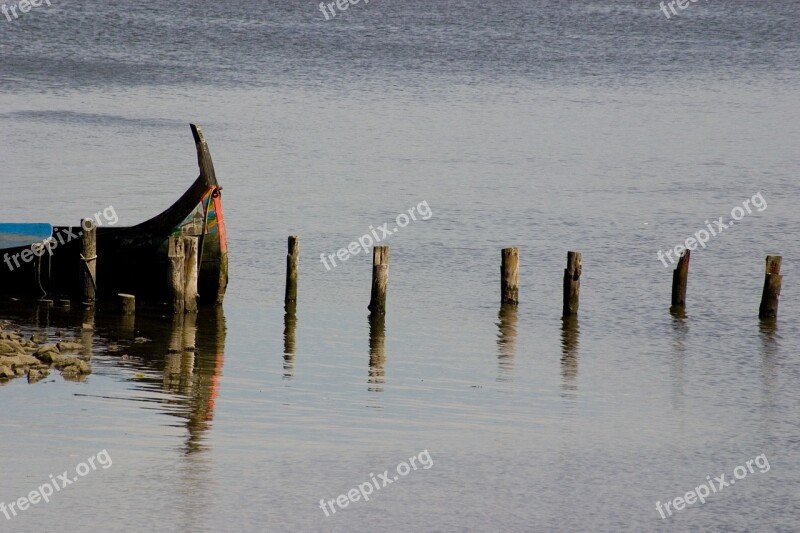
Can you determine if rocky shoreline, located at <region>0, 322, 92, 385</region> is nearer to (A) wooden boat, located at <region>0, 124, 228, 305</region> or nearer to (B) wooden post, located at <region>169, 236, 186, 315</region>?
(B) wooden post, located at <region>169, 236, 186, 315</region>

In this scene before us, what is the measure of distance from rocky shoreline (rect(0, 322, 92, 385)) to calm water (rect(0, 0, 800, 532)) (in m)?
0.32

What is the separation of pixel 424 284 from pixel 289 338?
6644 millimetres

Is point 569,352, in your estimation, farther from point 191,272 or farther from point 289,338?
point 191,272

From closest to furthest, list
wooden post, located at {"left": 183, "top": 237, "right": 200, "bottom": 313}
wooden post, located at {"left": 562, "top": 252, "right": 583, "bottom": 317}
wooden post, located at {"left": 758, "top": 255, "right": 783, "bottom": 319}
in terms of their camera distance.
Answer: wooden post, located at {"left": 183, "top": 237, "right": 200, "bottom": 313}
wooden post, located at {"left": 562, "top": 252, "right": 583, "bottom": 317}
wooden post, located at {"left": 758, "top": 255, "right": 783, "bottom": 319}

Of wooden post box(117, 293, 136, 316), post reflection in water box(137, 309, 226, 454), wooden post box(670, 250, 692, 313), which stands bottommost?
post reflection in water box(137, 309, 226, 454)

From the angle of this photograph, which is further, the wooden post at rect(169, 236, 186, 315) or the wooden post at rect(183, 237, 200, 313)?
the wooden post at rect(183, 237, 200, 313)

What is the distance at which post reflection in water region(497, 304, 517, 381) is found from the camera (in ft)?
77.0

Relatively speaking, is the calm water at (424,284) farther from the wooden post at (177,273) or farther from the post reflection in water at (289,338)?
the wooden post at (177,273)

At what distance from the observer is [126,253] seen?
2622 cm

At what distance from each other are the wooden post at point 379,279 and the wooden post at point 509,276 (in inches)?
102

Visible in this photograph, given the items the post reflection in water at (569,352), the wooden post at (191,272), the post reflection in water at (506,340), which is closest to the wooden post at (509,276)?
the post reflection in water at (506,340)

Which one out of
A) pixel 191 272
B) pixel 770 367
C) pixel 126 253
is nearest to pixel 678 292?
pixel 770 367

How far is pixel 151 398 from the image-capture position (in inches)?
782

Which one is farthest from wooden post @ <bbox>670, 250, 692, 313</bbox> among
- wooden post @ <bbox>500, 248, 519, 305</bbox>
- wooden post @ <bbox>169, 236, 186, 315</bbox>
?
wooden post @ <bbox>169, 236, 186, 315</bbox>
